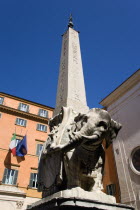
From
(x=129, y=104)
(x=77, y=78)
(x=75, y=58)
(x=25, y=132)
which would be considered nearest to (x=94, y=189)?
(x=77, y=78)

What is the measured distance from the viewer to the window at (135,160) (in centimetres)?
1361

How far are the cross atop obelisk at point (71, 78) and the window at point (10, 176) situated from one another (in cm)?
1383

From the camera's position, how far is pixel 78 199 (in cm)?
232

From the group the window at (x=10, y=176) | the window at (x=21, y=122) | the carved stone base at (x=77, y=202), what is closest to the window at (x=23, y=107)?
the window at (x=21, y=122)

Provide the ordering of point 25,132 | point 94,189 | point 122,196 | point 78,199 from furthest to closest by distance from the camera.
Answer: point 25,132 < point 122,196 < point 94,189 < point 78,199

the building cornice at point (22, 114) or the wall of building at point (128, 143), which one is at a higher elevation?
the building cornice at point (22, 114)

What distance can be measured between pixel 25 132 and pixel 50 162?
709 inches

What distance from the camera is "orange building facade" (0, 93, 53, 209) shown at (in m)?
16.4

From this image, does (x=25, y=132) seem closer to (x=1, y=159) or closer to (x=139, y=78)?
(x=1, y=159)

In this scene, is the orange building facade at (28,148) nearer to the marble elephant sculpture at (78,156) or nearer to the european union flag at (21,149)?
the european union flag at (21,149)

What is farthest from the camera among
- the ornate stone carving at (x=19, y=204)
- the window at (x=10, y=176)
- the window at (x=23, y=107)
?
the window at (x=23, y=107)

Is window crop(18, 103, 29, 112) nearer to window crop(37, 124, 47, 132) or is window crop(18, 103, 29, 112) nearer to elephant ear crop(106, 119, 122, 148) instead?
window crop(37, 124, 47, 132)

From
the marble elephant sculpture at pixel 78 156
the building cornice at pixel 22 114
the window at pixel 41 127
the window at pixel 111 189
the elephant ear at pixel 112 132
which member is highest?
the building cornice at pixel 22 114

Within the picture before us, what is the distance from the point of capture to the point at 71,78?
5.30 m
